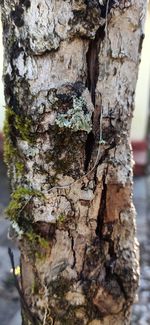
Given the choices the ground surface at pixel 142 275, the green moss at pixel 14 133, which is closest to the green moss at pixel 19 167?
the green moss at pixel 14 133

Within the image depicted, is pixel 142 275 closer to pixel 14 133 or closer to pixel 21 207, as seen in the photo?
pixel 21 207

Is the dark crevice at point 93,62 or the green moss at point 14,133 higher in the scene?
the dark crevice at point 93,62

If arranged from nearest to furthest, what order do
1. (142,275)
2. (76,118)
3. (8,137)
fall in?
1. (76,118)
2. (8,137)
3. (142,275)

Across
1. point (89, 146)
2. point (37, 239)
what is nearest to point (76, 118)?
point (89, 146)

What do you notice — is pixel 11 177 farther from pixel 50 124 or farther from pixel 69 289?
pixel 69 289

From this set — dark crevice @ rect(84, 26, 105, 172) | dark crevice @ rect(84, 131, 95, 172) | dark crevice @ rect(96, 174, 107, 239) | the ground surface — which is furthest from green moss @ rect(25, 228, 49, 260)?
the ground surface

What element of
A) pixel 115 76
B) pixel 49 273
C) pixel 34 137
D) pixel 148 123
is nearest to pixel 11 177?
pixel 34 137

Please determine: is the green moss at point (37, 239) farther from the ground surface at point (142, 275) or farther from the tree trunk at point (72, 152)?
the ground surface at point (142, 275)

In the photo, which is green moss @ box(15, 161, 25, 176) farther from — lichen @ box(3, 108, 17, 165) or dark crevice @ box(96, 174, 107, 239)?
dark crevice @ box(96, 174, 107, 239)
